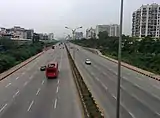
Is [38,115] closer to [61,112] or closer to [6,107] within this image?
[61,112]

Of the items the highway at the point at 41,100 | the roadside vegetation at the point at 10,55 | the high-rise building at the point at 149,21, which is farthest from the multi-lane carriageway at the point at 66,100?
the high-rise building at the point at 149,21

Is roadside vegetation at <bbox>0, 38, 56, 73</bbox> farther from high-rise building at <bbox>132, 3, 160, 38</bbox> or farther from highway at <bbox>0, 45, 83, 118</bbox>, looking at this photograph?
high-rise building at <bbox>132, 3, 160, 38</bbox>

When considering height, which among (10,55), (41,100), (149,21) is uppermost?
(149,21)

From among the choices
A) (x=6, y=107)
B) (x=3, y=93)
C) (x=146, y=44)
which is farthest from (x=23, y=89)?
(x=146, y=44)

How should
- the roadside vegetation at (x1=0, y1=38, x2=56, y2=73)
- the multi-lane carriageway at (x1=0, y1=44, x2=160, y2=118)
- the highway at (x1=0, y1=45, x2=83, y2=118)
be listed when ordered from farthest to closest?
1. the roadside vegetation at (x1=0, y1=38, x2=56, y2=73)
2. the highway at (x1=0, y1=45, x2=83, y2=118)
3. the multi-lane carriageway at (x1=0, y1=44, x2=160, y2=118)

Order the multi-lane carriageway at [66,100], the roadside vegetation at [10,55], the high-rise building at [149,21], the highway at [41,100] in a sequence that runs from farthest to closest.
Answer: the high-rise building at [149,21]
the roadside vegetation at [10,55]
the highway at [41,100]
the multi-lane carriageway at [66,100]

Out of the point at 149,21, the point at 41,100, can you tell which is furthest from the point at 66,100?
the point at 149,21

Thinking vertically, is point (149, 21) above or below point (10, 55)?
above

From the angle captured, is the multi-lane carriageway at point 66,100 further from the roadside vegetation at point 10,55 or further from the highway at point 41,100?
the roadside vegetation at point 10,55

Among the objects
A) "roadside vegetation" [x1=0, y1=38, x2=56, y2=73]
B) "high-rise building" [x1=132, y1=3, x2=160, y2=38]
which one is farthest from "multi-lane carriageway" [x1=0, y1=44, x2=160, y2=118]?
"high-rise building" [x1=132, y1=3, x2=160, y2=38]

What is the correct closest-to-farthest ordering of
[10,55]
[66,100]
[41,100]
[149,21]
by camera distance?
[66,100] < [41,100] < [10,55] < [149,21]

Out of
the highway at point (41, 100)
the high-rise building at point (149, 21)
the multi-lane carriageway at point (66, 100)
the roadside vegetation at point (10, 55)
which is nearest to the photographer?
the multi-lane carriageway at point (66, 100)

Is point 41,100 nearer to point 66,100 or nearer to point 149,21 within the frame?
point 66,100

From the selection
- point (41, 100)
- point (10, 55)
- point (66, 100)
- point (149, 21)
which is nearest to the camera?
point (66, 100)
